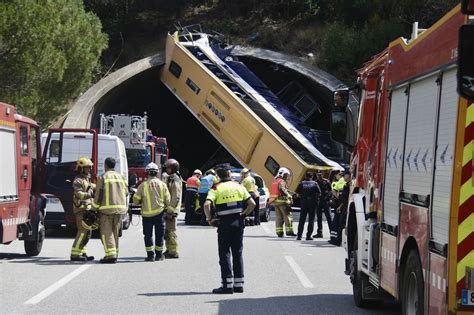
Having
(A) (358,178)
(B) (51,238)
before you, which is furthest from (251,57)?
(A) (358,178)

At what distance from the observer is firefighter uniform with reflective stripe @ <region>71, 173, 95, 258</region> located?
17141 millimetres

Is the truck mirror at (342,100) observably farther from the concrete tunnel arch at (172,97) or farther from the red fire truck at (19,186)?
the concrete tunnel arch at (172,97)

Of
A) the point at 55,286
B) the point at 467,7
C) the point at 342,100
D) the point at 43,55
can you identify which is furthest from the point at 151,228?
the point at 43,55

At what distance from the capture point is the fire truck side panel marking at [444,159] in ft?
24.8

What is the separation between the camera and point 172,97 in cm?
5184

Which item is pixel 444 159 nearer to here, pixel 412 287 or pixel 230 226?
pixel 412 287

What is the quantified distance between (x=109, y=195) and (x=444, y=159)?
9.74m

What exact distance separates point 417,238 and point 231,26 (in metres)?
47.3

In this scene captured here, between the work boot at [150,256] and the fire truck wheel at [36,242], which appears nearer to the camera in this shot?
the work boot at [150,256]

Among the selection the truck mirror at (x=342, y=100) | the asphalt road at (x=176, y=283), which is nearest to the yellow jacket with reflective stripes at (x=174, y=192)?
the asphalt road at (x=176, y=283)

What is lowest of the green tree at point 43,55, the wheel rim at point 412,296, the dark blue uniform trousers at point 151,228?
the dark blue uniform trousers at point 151,228

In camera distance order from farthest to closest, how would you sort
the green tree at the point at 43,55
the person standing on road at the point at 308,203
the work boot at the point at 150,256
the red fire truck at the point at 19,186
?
1. the green tree at the point at 43,55
2. the person standing on road at the point at 308,203
3. the work boot at the point at 150,256
4. the red fire truck at the point at 19,186

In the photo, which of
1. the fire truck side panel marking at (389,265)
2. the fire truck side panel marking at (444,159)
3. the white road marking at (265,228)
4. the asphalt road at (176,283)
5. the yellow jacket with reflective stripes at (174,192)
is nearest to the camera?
the fire truck side panel marking at (444,159)

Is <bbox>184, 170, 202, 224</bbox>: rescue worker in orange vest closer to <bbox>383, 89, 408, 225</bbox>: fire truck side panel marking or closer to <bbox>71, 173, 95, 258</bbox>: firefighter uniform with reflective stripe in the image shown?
<bbox>71, 173, 95, 258</bbox>: firefighter uniform with reflective stripe
